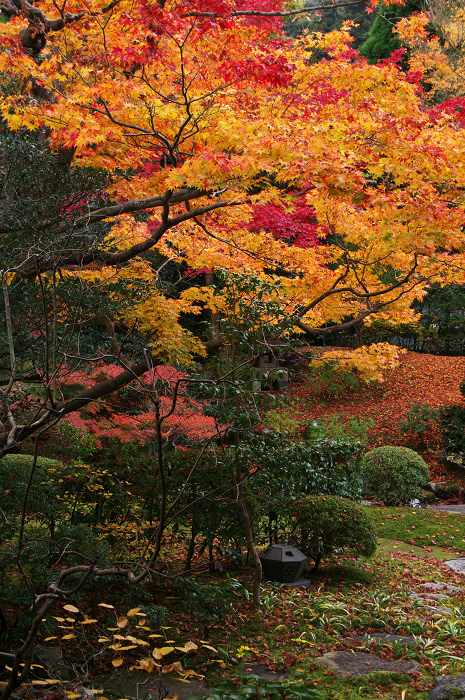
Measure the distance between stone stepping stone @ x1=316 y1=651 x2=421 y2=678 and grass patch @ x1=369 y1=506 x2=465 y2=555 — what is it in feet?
13.9

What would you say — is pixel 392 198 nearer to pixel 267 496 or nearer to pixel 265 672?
pixel 267 496

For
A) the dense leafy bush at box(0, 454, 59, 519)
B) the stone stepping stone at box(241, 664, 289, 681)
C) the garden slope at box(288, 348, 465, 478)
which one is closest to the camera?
the stone stepping stone at box(241, 664, 289, 681)

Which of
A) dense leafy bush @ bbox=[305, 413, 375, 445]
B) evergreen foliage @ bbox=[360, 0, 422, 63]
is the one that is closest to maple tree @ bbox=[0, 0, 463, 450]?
dense leafy bush @ bbox=[305, 413, 375, 445]

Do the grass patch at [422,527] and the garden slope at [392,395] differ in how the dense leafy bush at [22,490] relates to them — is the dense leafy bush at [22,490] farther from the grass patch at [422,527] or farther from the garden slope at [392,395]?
the garden slope at [392,395]

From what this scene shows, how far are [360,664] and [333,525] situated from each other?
206cm

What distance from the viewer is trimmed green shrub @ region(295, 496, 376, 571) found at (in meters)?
6.15

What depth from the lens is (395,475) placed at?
35.0 ft

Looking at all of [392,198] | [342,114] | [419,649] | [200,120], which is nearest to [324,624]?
[419,649]

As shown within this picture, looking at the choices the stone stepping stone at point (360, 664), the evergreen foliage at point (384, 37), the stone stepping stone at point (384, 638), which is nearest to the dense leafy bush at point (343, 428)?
the stone stepping stone at point (384, 638)

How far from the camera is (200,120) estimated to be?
17.9ft

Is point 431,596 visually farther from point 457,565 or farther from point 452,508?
point 452,508

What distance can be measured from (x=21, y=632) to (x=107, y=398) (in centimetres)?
700

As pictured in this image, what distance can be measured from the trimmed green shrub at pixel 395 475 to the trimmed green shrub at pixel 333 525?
4544 mm

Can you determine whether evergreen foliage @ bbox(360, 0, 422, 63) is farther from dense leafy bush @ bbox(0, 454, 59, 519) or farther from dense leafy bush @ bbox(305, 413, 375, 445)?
dense leafy bush @ bbox(0, 454, 59, 519)
